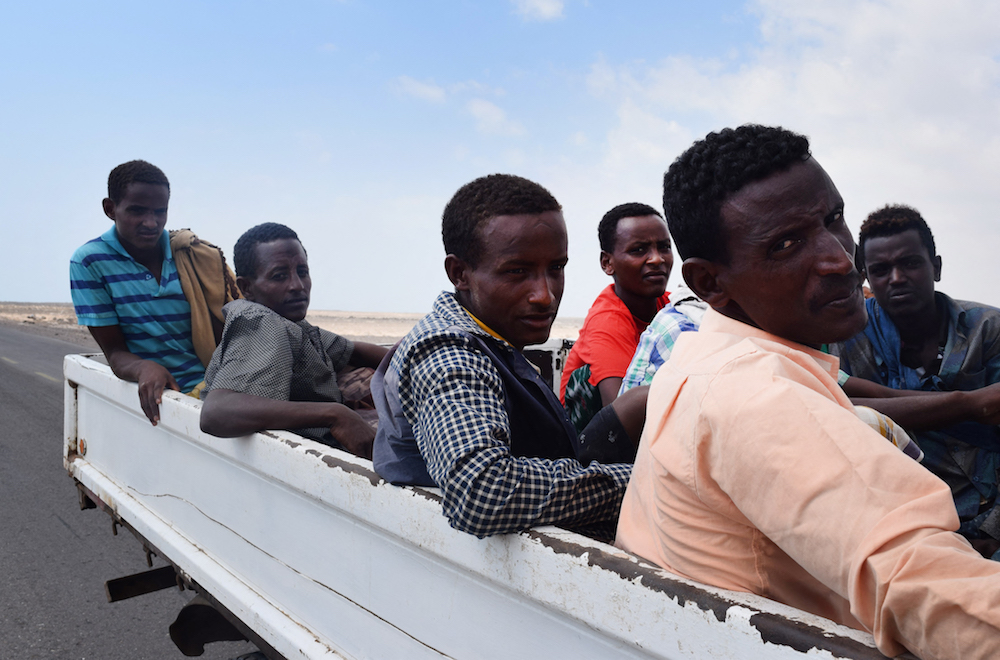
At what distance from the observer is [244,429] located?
6.82 feet

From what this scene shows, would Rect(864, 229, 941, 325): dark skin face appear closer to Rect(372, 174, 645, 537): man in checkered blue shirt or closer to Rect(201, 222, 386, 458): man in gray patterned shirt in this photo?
Rect(372, 174, 645, 537): man in checkered blue shirt

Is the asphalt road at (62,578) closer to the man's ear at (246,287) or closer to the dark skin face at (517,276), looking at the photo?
the man's ear at (246,287)

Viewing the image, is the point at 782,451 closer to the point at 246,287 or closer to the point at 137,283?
the point at 246,287

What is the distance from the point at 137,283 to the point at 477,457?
2929mm

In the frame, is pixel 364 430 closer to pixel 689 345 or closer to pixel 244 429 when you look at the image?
pixel 244 429

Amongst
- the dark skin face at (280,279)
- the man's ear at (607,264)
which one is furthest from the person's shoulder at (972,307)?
the dark skin face at (280,279)

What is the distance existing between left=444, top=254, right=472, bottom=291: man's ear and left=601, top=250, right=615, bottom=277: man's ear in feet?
4.27

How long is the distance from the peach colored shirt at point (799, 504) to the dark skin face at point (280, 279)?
7.09 feet

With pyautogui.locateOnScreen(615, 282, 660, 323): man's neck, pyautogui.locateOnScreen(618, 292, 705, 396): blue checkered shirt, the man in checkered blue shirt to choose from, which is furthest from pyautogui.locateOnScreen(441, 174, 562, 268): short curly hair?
pyautogui.locateOnScreen(615, 282, 660, 323): man's neck

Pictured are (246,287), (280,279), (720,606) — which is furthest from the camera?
(246,287)

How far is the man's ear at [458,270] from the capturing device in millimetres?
1699

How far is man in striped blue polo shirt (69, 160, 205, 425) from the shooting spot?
343 centimetres

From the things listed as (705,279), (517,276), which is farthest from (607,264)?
(705,279)

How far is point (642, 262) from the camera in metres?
2.80
